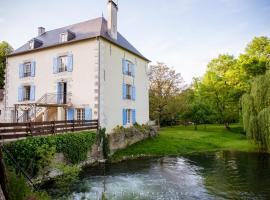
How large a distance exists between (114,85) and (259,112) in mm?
10525

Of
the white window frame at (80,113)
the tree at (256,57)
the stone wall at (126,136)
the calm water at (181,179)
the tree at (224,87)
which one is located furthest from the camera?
the tree at (224,87)

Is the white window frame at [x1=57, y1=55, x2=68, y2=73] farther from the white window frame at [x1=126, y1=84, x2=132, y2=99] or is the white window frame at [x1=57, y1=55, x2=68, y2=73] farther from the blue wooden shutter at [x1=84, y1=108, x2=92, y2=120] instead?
the white window frame at [x1=126, y1=84, x2=132, y2=99]

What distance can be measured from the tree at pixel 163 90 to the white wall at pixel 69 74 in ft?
43.8

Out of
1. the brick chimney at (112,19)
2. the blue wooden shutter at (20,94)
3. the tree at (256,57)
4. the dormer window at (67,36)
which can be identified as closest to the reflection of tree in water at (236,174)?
the brick chimney at (112,19)

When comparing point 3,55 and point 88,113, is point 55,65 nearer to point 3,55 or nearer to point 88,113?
point 88,113

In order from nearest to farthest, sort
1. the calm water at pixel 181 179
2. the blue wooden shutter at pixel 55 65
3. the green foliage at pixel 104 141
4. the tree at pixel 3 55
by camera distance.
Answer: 1. the calm water at pixel 181 179
2. the green foliage at pixel 104 141
3. the blue wooden shutter at pixel 55 65
4. the tree at pixel 3 55

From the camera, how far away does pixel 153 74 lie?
30.4m

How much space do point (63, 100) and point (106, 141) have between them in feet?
16.7

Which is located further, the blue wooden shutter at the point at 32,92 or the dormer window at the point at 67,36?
the blue wooden shutter at the point at 32,92

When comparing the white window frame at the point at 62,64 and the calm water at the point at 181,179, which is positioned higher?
the white window frame at the point at 62,64

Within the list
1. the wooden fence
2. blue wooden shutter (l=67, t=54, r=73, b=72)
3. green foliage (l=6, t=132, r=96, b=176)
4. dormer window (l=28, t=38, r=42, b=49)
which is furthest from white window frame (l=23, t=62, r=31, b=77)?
green foliage (l=6, t=132, r=96, b=176)

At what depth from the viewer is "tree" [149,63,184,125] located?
29375mm

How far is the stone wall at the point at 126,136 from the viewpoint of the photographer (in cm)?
1703

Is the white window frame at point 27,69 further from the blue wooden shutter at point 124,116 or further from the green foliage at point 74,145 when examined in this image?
the green foliage at point 74,145
